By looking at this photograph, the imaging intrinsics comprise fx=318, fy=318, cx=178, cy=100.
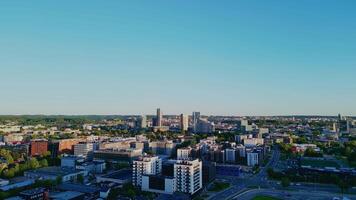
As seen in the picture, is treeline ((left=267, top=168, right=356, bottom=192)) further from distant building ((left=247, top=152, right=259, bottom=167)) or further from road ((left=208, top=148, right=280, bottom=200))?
distant building ((left=247, top=152, right=259, bottom=167))

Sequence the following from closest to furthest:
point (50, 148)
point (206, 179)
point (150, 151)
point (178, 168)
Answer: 1. point (178, 168)
2. point (206, 179)
3. point (50, 148)
4. point (150, 151)

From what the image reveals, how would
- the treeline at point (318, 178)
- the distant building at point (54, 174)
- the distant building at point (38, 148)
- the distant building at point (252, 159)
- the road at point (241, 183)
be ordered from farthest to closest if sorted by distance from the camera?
the distant building at point (38, 148) < the distant building at point (252, 159) < the distant building at point (54, 174) < the treeline at point (318, 178) < the road at point (241, 183)

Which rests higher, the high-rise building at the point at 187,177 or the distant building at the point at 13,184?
the high-rise building at the point at 187,177

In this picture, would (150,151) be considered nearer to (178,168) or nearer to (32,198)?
(178,168)

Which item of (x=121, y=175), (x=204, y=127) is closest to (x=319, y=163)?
(x=121, y=175)

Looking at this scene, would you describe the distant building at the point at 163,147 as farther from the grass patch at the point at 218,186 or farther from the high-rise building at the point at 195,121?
the high-rise building at the point at 195,121

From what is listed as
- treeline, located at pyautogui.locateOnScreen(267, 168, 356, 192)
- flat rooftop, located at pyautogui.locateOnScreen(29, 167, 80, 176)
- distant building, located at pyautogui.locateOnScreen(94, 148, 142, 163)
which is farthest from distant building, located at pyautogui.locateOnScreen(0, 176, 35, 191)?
treeline, located at pyautogui.locateOnScreen(267, 168, 356, 192)

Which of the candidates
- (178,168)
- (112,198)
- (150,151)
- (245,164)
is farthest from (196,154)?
(112,198)

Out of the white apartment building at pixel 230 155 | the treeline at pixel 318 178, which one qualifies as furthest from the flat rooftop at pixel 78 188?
the white apartment building at pixel 230 155
